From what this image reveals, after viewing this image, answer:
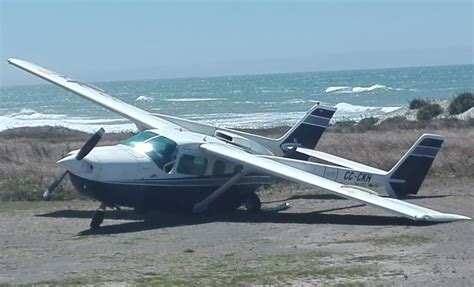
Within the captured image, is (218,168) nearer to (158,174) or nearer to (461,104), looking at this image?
(158,174)

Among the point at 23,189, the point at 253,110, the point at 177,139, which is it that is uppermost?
the point at 177,139

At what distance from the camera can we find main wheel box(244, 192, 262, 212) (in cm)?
2156

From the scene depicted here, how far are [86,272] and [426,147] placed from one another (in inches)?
375

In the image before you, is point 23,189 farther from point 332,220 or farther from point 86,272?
point 86,272

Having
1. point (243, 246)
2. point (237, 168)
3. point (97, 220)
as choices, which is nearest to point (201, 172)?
point (237, 168)

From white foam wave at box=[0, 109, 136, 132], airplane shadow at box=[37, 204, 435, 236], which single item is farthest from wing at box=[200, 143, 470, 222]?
white foam wave at box=[0, 109, 136, 132]

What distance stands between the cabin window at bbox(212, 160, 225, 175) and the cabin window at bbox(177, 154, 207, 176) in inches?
9.4

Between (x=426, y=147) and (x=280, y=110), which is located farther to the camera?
(x=280, y=110)

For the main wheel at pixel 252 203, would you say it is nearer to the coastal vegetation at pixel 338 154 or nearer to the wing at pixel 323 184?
the wing at pixel 323 184

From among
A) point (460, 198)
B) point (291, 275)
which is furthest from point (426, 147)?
point (291, 275)

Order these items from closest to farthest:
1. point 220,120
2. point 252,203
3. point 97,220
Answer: point 97,220
point 252,203
point 220,120

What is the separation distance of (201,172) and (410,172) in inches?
163

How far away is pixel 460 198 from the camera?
22.0 metres

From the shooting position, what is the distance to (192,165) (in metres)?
20.7
